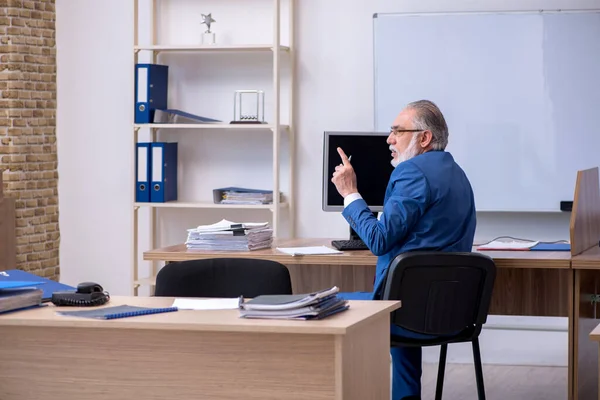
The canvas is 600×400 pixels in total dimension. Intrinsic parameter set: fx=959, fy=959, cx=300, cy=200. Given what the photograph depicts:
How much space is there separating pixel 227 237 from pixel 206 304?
1.40 metres

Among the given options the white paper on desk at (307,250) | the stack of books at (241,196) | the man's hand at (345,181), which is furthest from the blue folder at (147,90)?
the man's hand at (345,181)

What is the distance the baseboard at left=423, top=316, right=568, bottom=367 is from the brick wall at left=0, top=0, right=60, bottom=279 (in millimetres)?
2419

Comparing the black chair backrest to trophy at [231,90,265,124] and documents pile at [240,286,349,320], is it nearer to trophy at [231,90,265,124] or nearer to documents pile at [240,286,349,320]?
documents pile at [240,286,349,320]

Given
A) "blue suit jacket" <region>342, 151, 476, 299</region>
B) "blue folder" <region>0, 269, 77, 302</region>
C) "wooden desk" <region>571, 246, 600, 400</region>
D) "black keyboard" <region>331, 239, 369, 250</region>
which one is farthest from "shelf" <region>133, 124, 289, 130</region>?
"blue folder" <region>0, 269, 77, 302</region>

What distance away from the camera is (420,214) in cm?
351

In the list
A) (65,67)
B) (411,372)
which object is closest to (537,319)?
(411,372)

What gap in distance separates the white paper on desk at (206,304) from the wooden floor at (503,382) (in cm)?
211

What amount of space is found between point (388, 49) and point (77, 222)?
2.19m

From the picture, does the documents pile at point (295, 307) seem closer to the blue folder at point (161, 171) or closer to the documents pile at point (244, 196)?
the documents pile at point (244, 196)

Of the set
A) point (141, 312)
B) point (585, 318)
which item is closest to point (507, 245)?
point (585, 318)

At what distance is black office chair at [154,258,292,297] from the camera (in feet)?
10.8

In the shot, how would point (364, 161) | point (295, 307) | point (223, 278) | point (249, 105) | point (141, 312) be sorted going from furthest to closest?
point (249, 105)
point (364, 161)
point (223, 278)
point (141, 312)
point (295, 307)

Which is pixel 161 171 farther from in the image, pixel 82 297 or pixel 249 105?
pixel 82 297

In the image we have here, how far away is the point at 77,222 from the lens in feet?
19.5
